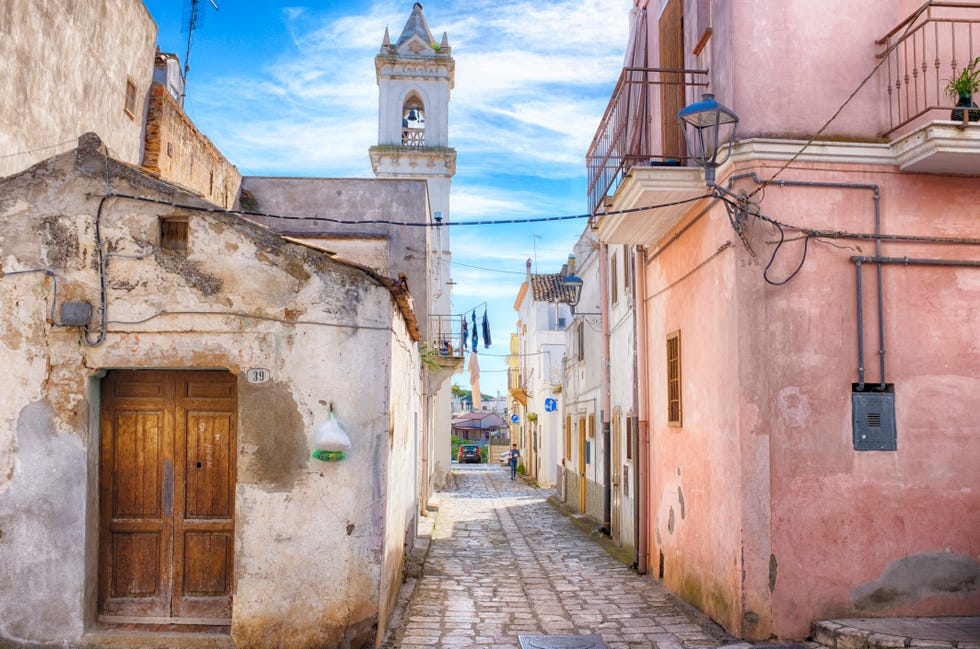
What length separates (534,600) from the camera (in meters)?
10.1

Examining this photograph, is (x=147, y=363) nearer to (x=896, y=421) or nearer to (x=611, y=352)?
(x=896, y=421)

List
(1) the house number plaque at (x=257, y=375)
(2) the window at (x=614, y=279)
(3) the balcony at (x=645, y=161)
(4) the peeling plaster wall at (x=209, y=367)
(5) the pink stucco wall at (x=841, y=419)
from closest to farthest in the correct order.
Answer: (4) the peeling plaster wall at (x=209, y=367) → (1) the house number plaque at (x=257, y=375) → (5) the pink stucco wall at (x=841, y=419) → (3) the balcony at (x=645, y=161) → (2) the window at (x=614, y=279)

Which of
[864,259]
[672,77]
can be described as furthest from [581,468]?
[864,259]

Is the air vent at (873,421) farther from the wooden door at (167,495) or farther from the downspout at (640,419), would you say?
the wooden door at (167,495)

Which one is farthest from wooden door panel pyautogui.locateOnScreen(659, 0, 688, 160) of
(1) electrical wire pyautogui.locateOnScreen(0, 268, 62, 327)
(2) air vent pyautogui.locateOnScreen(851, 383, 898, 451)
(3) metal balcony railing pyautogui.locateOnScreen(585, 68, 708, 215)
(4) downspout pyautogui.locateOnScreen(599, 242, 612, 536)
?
(1) electrical wire pyautogui.locateOnScreen(0, 268, 62, 327)

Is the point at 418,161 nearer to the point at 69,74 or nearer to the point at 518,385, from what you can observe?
the point at 518,385

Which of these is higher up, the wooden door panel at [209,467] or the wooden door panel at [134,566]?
the wooden door panel at [209,467]

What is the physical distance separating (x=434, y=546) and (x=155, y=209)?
891cm

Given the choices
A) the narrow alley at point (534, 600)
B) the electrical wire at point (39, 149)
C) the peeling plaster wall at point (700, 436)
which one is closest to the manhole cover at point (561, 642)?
the narrow alley at point (534, 600)

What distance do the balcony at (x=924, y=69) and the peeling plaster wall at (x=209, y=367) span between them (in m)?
5.43

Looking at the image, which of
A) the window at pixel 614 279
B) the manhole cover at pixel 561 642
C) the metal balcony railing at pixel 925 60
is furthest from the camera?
the window at pixel 614 279

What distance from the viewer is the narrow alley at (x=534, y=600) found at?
324 inches

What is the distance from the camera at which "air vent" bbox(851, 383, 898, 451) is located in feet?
26.1

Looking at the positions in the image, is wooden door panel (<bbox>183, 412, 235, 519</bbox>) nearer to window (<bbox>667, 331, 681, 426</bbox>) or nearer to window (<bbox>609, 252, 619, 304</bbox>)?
window (<bbox>667, 331, 681, 426</bbox>)
